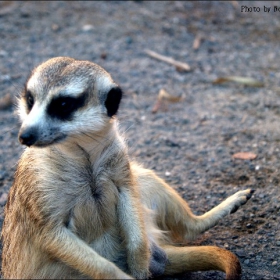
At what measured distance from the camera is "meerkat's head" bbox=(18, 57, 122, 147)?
2832 millimetres

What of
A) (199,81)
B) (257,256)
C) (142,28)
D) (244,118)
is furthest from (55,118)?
(142,28)

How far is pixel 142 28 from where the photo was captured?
7.41 m

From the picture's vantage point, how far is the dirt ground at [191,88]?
4.07 m

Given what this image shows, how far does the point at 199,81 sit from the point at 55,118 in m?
3.64

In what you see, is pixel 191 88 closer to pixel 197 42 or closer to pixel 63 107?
pixel 197 42

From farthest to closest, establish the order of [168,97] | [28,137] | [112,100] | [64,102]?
1. [168,97]
2. [112,100]
3. [64,102]
4. [28,137]

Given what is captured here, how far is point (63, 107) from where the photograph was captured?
292 centimetres

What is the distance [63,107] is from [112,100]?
0.40 meters

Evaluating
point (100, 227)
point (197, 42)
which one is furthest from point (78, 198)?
point (197, 42)

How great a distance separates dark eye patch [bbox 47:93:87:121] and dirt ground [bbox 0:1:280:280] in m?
0.78

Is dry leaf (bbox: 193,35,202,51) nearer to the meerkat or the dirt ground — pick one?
the dirt ground

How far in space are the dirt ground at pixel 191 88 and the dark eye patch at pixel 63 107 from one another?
780 mm

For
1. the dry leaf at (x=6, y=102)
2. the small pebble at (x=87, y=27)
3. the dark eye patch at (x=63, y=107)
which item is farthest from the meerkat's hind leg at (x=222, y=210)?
the small pebble at (x=87, y=27)

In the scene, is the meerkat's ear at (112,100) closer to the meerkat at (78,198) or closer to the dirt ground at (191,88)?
the meerkat at (78,198)
